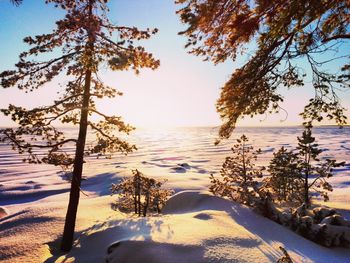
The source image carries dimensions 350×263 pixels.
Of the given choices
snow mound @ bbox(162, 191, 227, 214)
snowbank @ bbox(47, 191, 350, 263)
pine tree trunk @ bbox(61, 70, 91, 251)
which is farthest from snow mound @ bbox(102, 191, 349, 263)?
pine tree trunk @ bbox(61, 70, 91, 251)

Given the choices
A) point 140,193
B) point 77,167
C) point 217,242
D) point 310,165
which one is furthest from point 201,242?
point 310,165

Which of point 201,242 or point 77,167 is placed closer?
point 201,242

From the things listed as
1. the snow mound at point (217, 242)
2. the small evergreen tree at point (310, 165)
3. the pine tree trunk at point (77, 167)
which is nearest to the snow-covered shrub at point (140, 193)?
the pine tree trunk at point (77, 167)

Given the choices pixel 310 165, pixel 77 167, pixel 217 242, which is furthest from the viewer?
pixel 310 165

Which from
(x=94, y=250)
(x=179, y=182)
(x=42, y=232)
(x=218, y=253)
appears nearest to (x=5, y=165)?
(x=179, y=182)

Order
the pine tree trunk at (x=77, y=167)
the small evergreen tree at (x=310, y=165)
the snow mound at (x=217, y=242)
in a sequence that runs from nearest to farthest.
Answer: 1. the snow mound at (x=217, y=242)
2. the pine tree trunk at (x=77, y=167)
3. the small evergreen tree at (x=310, y=165)

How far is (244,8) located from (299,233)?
993 cm

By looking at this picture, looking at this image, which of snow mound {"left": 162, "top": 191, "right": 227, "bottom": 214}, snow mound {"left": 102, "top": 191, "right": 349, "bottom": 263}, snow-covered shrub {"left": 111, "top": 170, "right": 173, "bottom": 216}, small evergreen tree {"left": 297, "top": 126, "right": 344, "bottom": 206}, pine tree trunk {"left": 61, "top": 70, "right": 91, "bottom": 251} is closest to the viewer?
snow mound {"left": 102, "top": 191, "right": 349, "bottom": 263}

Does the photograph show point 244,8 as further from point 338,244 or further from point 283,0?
point 338,244

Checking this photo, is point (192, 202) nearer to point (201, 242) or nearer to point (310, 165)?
point (201, 242)

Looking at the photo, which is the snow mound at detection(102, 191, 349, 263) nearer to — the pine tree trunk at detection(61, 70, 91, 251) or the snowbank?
the snowbank

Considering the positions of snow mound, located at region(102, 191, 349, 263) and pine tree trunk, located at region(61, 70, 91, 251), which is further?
pine tree trunk, located at region(61, 70, 91, 251)

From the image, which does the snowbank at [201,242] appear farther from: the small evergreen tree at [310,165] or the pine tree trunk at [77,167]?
the small evergreen tree at [310,165]

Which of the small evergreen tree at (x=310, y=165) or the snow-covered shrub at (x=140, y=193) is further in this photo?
the snow-covered shrub at (x=140, y=193)
